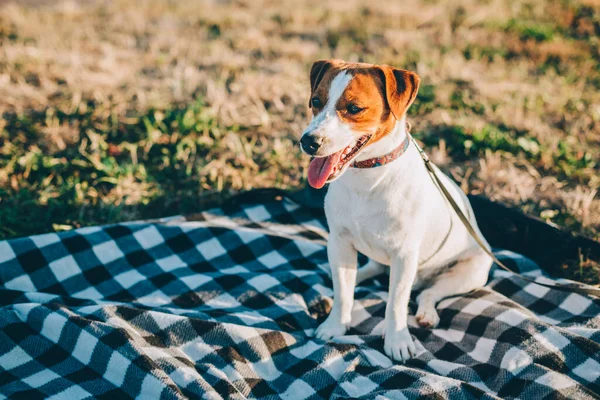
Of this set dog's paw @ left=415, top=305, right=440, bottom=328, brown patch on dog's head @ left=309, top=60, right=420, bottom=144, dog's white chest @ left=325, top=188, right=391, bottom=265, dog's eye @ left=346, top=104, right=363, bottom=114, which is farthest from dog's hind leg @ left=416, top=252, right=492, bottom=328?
dog's eye @ left=346, top=104, right=363, bottom=114

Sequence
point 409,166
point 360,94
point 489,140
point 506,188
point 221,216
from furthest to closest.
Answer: point 489,140 < point 506,188 < point 221,216 < point 409,166 < point 360,94

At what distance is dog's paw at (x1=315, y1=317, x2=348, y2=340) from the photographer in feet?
10.8

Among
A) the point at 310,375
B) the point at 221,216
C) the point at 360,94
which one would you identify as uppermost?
the point at 360,94

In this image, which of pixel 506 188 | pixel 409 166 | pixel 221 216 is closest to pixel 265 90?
pixel 221 216

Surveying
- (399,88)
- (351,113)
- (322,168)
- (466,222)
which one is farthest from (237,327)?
(399,88)

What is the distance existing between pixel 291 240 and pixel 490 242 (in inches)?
60.9

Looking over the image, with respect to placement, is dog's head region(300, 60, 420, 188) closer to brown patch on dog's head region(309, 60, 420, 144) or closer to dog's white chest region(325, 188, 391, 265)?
brown patch on dog's head region(309, 60, 420, 144)

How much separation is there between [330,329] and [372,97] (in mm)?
1448

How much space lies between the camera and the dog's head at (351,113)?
2.63 m

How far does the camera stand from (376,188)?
9.38 ft

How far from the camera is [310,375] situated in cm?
294

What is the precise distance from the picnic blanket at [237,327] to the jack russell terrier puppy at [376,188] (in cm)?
25

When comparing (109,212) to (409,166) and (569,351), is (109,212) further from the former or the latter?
(569,351)

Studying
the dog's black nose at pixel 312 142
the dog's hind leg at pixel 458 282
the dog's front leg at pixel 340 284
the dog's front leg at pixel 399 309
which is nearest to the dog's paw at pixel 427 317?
the dog's hind leg at pixel 458 282
